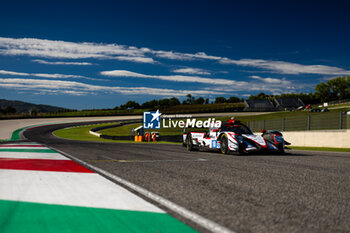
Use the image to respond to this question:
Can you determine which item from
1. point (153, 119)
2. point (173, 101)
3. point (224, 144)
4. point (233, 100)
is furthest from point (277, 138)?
→ point (233, 100)

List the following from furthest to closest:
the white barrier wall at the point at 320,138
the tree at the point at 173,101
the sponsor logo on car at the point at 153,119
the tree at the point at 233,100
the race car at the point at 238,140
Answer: the tree at the point at 173,101, the tree at the point at 233,100, the white barrier wall at the point at 320,138, the sponsor logo on car at the point at 153,119, the race car at the point at 238,140

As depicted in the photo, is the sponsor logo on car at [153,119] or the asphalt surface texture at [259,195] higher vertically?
the sponsor logo on car at [153,119]

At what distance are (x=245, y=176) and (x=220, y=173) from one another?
59 centimetres

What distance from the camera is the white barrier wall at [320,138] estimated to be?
54.4ft

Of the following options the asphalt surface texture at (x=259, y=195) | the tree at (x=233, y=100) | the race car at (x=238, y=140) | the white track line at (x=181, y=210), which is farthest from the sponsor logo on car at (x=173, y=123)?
the tree at (x=233, y=100)

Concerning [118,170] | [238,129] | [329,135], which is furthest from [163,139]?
[118,170]

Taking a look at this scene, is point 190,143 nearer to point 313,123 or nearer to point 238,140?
point 238,140

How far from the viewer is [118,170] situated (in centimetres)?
683

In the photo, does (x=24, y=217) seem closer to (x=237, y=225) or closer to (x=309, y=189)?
(x=237, y=225)

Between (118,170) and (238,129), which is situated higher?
(238,129)

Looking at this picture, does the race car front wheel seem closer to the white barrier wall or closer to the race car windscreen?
the race car windscreen

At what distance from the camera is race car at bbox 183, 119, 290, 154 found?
1128cm

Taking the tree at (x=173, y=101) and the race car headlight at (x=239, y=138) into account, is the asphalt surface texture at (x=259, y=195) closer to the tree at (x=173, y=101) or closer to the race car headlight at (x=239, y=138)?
the race car headlight at (x=239, y=138)

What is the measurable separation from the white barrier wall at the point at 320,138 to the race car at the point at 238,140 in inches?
242
